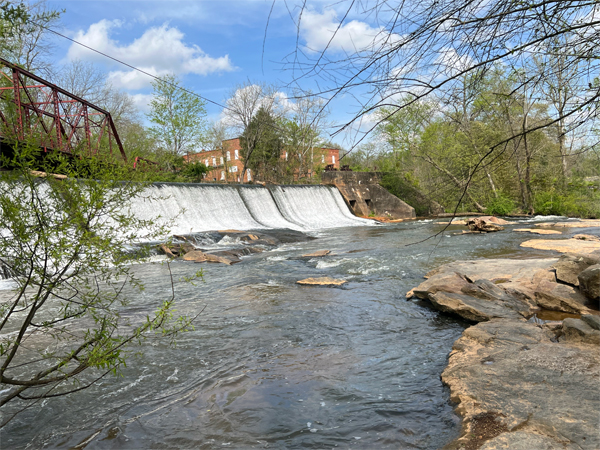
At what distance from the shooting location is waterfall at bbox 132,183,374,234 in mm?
15078

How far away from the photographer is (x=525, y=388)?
2.67 meters

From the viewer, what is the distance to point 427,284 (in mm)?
5785

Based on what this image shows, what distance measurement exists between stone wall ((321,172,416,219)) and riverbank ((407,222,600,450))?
2045 centimetres

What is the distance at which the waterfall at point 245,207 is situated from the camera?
1508 cm

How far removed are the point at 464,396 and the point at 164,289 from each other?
5.67 meters

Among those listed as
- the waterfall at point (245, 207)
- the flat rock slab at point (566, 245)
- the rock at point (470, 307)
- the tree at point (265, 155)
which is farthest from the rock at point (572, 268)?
the tree at point (265, 155)

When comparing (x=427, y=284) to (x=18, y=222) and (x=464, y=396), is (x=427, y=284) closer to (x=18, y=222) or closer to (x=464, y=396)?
(x=464, y=396)

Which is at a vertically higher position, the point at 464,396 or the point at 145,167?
the point at 145,167

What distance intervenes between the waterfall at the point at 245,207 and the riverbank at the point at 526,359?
904 cm

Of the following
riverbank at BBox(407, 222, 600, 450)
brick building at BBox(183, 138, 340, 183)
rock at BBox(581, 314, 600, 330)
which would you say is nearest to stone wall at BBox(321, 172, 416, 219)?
brick building at BBox(183, 138, 340, 183)

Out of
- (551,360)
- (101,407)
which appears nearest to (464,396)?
(551,360)

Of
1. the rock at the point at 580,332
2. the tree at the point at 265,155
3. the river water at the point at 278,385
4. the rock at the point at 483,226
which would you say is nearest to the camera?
the river water at the point at 278,385

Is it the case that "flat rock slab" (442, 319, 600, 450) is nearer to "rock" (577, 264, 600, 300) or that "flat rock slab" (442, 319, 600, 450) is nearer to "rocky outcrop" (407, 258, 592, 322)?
"rocky outcrop" (407, 258, 592, 322)

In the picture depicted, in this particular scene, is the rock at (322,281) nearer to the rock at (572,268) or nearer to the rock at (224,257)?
the rock at (224,257)
